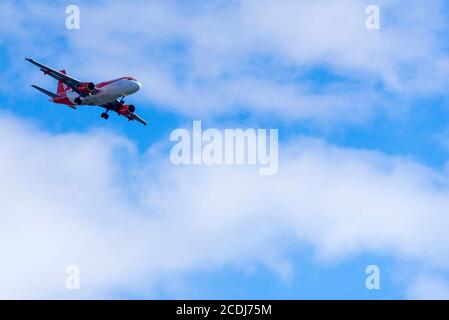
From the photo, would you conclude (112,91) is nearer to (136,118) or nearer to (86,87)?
(86,87)

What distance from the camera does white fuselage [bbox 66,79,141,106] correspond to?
6410 inches

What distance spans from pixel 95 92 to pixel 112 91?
452 centimetres

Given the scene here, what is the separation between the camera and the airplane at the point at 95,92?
163375 mm

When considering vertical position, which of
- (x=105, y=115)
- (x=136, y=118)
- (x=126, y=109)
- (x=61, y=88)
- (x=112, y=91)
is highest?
(x=61, y=88)

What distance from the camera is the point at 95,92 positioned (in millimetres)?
166375

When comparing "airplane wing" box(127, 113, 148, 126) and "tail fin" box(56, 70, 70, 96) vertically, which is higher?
"tail fin" box(56, 70, 70, 96)

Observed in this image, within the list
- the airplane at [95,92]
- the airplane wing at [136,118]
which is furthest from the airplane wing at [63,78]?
the airplane wing at [136,118]

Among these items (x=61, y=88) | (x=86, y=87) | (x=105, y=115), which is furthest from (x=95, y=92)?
(x=61, y=88)

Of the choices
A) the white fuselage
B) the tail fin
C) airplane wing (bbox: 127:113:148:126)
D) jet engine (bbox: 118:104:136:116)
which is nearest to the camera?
the white fuselage

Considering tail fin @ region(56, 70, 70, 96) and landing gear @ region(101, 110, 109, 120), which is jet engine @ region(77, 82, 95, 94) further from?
tail fin @ region(56, 70, 70, 96)

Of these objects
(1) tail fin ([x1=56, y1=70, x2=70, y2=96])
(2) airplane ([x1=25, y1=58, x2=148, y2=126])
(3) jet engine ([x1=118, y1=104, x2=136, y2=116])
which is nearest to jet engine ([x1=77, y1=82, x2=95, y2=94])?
(2) airplane ([x1=25, y1=58, x2=148, y2=126])
